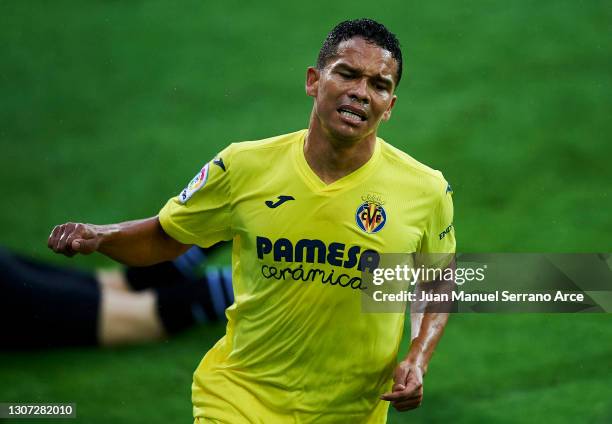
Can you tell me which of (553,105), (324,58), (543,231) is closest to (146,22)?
(553,105)

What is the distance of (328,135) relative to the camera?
387cm

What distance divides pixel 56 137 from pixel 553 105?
4.11m

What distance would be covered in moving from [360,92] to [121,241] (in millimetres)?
1054

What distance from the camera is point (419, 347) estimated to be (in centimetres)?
401

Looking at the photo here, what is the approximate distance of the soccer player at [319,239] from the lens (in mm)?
3842

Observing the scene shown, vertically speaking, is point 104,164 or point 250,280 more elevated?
point 104,164

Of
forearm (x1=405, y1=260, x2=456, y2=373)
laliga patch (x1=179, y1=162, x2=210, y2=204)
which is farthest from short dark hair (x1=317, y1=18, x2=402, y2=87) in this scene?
forearm (x1=405, y1=260, x2=456, y2=373)

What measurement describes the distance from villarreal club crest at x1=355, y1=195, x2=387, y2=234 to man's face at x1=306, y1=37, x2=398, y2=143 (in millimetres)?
248

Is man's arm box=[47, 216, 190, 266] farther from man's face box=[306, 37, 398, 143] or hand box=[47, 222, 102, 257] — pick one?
man's face box=[306, 37, 398, 143]

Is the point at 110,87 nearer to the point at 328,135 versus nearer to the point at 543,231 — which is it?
the point at 543,231

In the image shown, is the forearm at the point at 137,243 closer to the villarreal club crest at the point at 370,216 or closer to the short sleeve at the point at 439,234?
the villarreal club crest at the point at 370,216

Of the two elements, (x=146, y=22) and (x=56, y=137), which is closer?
(x=56, y=137)

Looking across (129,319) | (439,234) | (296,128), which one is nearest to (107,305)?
(129,319)

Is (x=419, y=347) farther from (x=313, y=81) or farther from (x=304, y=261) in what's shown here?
(x=313, y=81)
